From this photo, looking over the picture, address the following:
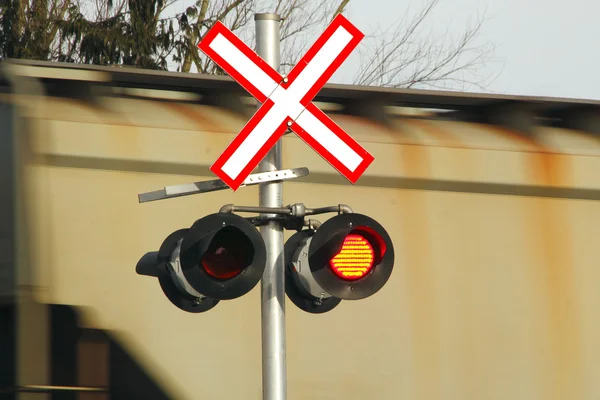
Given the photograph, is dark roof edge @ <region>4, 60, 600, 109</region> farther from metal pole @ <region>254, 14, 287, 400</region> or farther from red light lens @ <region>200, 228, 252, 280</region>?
red light lens @ <region>200, 228, 252, 280</region>

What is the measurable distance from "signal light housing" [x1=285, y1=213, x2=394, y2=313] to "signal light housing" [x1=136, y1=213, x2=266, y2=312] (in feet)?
0.72

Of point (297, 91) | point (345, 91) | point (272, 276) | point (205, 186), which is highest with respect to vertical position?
point (345, 91)

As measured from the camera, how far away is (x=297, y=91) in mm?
3621

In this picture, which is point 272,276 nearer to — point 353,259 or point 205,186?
point 353,259

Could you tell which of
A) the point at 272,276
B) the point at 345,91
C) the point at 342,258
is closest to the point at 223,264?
the point at 272,276

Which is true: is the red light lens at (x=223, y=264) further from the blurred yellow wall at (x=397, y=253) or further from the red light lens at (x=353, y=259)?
the blurred yellow wall at (x=397, y=253)

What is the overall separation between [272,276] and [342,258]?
0.28 metres

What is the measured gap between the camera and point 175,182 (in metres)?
4.72

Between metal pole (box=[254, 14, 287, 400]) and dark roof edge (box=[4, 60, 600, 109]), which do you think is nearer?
metal pole (box=[254, 14, 287, 400])

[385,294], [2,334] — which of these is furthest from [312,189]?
[2,334]

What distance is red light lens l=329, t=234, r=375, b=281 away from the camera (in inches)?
136

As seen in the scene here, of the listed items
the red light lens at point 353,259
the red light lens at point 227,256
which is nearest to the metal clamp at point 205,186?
the red light lens at point 227,256

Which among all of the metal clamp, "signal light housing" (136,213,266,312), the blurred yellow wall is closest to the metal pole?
the metal clamp

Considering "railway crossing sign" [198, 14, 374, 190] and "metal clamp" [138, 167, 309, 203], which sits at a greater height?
"railway crossing sign" [198, 14, 374, 190]
